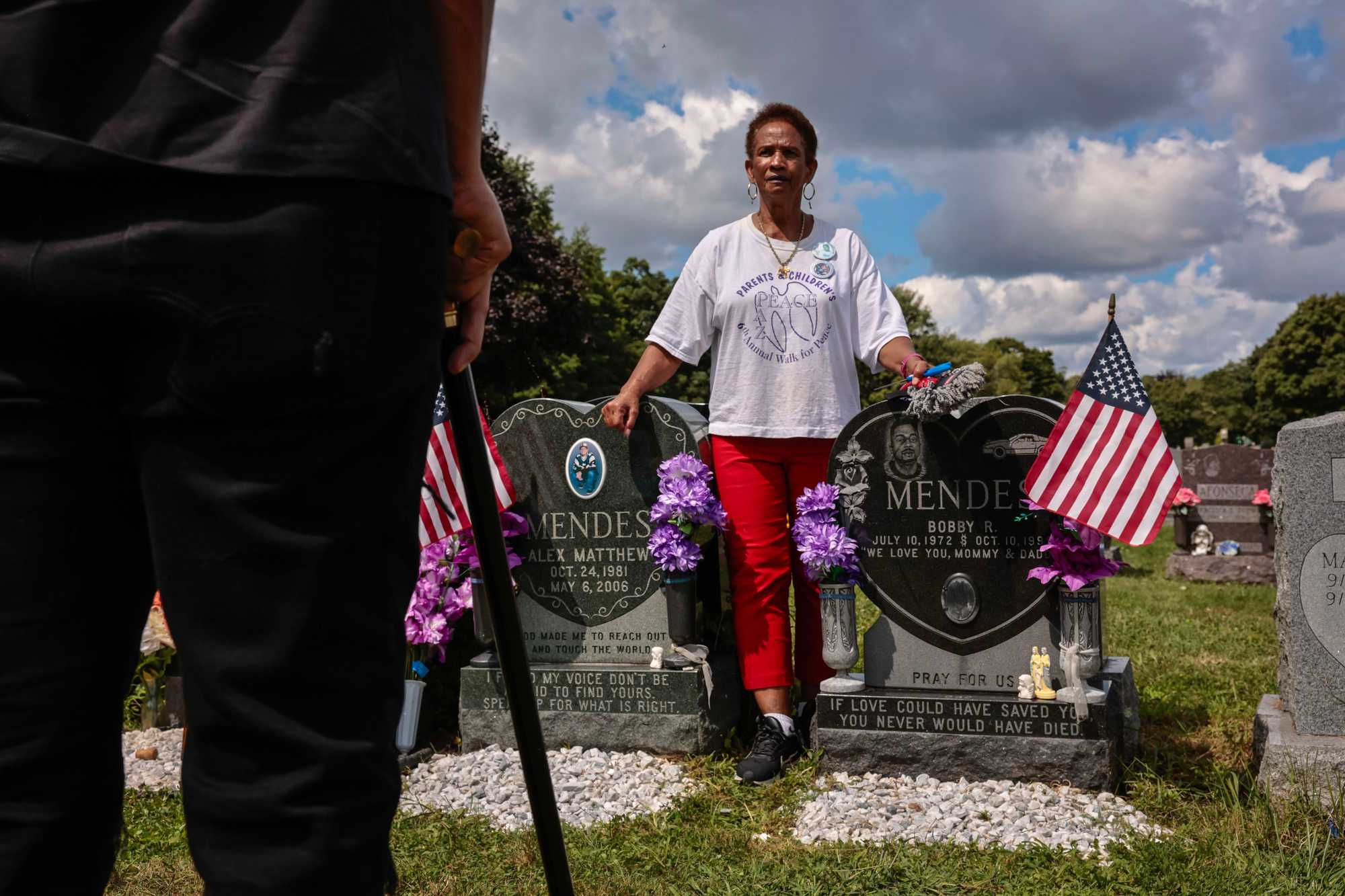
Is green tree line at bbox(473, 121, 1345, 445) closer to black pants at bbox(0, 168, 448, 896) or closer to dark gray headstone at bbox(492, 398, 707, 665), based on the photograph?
dark gray headstone at bbox(492, 398, 707, 665)

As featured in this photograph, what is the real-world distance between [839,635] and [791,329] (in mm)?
1321

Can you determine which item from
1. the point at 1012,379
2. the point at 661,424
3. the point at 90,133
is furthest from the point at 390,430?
the point at 1012,379

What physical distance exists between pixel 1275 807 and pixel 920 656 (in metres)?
1.43

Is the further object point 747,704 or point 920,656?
point 747,704

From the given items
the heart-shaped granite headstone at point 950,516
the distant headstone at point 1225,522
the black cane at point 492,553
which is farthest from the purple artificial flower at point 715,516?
the distant headstone at point 1225,522

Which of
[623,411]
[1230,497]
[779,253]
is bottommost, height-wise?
[623,411]

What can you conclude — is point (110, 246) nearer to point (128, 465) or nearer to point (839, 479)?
point (128, 465)

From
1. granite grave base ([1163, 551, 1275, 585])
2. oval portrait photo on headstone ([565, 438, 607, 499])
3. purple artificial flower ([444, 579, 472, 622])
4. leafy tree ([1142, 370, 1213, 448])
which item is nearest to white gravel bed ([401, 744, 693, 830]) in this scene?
purple artificial flower ([444, 579, 472, 622])

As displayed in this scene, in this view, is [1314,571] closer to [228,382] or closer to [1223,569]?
[228,382]

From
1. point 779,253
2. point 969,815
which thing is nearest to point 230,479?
point 969,815

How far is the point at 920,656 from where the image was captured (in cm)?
486

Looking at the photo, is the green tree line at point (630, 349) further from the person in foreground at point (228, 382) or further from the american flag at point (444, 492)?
the person in foreground at point (228, 382)

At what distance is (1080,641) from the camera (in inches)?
177

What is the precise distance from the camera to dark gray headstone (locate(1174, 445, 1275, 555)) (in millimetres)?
13570
